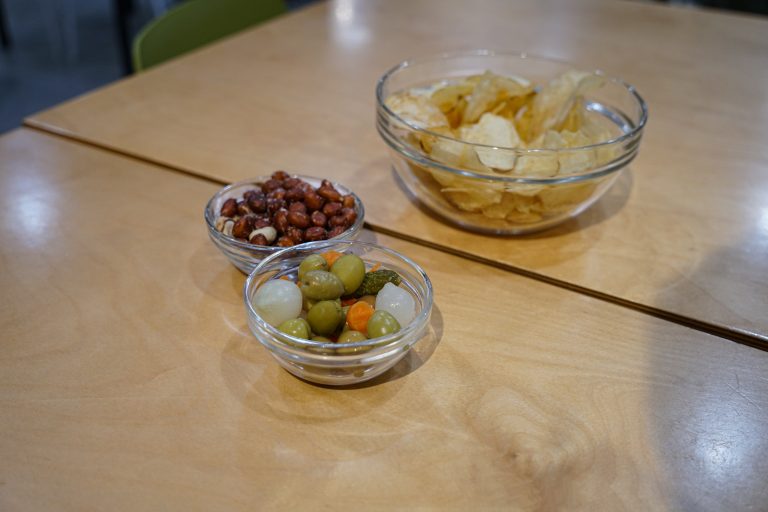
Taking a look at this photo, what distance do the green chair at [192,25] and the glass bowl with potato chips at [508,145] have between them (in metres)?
0.62

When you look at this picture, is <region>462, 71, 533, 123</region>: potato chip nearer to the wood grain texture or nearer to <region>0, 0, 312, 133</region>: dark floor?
the wood grain texture

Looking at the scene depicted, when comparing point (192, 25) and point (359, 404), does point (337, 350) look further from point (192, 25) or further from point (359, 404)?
point (192, 25)

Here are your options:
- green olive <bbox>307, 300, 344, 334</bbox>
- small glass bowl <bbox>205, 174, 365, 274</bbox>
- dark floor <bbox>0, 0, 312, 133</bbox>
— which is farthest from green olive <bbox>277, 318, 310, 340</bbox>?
dark floor <bbox>0, 0, 312, 133</bbox>

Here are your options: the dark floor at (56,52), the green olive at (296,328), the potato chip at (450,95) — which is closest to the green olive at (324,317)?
the green olive at (296,328)

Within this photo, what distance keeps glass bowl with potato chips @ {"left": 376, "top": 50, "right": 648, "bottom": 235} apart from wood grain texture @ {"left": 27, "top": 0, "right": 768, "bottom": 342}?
53mm

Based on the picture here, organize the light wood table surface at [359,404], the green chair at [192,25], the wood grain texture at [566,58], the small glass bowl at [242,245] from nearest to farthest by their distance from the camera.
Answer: the light wood table surface at [359,404] → the small glass bowl at [242,245] → the wood grain texture at [566,58] → the green chair at [192,25]

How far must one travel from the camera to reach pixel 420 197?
961 mm

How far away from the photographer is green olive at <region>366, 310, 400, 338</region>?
656 mm

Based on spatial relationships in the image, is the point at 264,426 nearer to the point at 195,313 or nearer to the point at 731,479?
the point at 195,313

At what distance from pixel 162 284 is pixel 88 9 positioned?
367 cm

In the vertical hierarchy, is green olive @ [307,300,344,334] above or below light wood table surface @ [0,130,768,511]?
above

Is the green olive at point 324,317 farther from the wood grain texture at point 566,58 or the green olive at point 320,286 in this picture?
the wood grain texture at point 566,58

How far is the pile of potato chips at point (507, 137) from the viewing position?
847mm

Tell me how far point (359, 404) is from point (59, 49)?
3.36 metres
